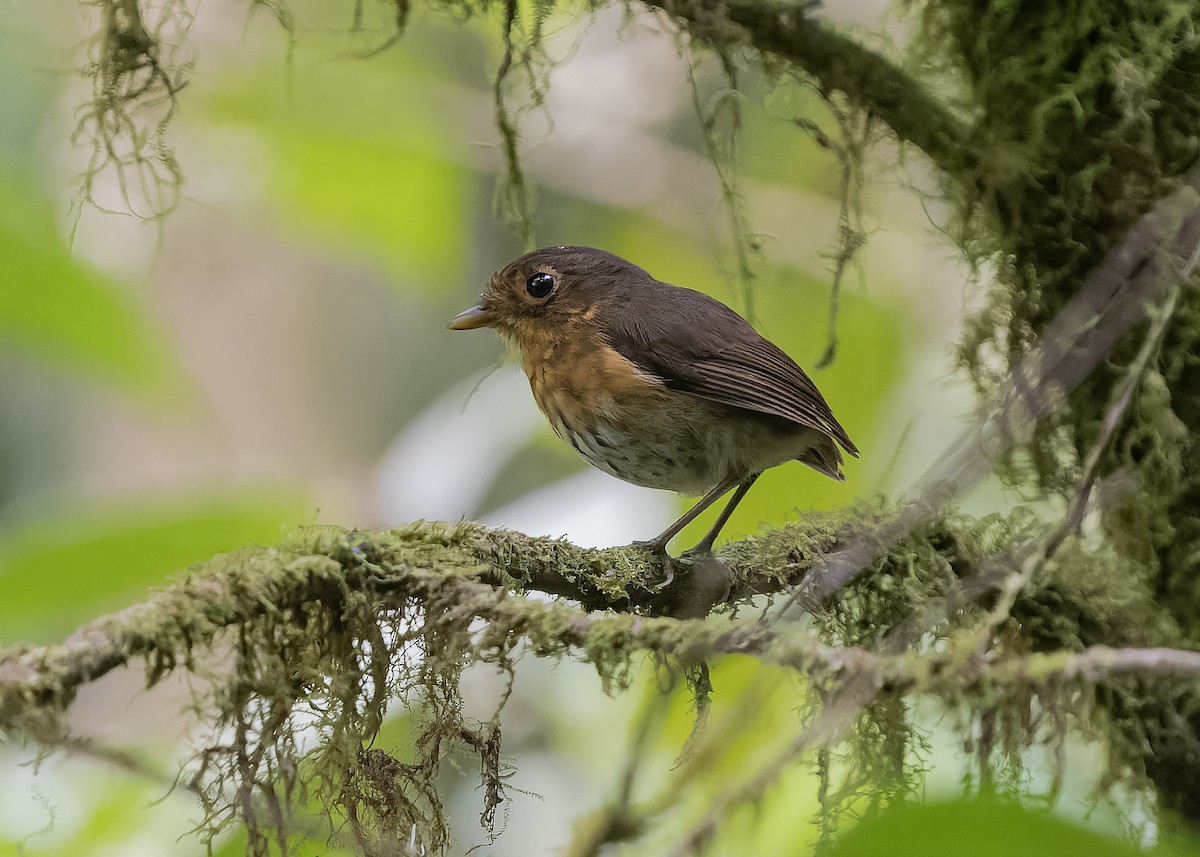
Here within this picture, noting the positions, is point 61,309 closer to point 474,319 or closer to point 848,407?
point 474,319

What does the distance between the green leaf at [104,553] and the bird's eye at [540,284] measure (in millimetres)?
1061

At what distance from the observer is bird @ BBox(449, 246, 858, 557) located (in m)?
2.10

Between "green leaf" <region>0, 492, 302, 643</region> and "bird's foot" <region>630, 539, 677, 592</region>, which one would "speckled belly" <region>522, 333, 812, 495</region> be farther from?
"green leaf" <region>0, 492, 302, 643</region>

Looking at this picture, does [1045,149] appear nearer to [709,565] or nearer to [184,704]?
[709,565]

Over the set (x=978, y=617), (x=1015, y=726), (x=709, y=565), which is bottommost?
(x=1015, y=726)

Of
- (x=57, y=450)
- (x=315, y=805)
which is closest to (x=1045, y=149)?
(x=315, y=805)

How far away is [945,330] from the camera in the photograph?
297 cm

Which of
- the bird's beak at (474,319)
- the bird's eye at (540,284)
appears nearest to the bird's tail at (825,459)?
the bird's eye at (540,284)

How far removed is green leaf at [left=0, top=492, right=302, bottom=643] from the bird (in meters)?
0.82

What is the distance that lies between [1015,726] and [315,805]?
111 cm

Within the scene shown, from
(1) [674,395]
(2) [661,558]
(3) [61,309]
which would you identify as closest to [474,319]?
(1) [674,395]

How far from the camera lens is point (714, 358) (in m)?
2.16

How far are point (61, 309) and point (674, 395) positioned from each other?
116cm

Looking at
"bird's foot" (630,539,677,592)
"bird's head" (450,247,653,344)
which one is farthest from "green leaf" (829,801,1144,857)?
"bird's head" (450,247,653,344)
